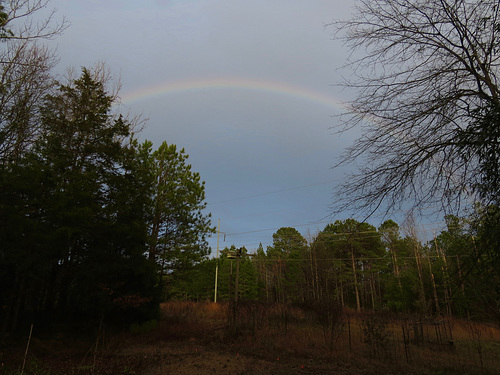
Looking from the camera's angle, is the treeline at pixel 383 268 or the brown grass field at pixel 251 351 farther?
the brown grass field at pixel 251 351

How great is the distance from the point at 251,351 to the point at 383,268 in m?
33.6

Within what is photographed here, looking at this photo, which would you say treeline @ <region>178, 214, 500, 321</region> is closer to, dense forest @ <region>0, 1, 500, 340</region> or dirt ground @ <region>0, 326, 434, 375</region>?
dense forest @ <region>0, 1, 500, 340</region>

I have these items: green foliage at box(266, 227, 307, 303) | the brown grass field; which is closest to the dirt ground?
the brown grass field

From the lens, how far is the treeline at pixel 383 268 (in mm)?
4242

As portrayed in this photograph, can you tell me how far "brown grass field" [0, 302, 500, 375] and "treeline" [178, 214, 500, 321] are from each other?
1664 millimetres

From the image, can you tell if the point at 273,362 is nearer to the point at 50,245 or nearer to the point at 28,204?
the point at 50,245

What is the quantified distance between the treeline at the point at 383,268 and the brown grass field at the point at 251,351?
1.66 m

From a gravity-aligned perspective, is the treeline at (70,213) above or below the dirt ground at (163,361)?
above

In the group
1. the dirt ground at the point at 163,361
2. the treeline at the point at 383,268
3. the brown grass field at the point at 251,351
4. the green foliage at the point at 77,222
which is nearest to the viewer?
the treeline at the point at 383,268

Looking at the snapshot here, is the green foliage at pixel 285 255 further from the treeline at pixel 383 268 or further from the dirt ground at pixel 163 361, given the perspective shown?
the dirt ground at pixel 163 361

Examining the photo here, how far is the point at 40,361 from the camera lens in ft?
27.0

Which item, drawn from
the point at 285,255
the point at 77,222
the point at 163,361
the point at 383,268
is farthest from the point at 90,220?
the point at 383,268

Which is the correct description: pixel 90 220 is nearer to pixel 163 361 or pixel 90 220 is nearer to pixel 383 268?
pixel 163 361

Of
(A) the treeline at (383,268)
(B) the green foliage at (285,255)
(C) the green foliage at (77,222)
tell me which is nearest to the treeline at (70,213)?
(C) the green foliage at (77,222)
